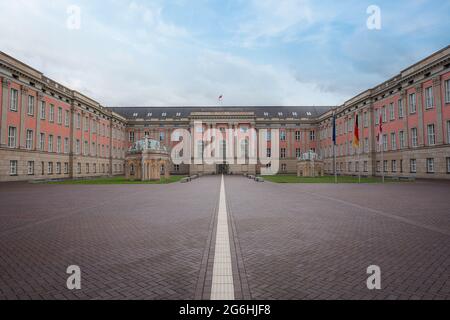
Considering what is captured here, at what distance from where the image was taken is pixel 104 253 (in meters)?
5.78

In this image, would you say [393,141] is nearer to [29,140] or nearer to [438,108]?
[438,108]

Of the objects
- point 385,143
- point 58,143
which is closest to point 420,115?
point 385,143

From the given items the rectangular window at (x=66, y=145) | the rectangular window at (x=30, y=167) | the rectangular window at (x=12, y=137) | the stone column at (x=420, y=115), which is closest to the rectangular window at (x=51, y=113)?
the rectangular window at (x=66, y=145)

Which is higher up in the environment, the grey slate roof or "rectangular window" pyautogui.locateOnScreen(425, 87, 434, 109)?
the grey slate roof

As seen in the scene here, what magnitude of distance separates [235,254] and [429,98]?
125ft

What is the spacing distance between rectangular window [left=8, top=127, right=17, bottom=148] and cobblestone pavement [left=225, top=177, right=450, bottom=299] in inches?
1327

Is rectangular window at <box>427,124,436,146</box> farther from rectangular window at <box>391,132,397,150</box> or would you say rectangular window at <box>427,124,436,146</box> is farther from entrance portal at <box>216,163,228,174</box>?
entrance portal at <box>216,163,228,174</box>

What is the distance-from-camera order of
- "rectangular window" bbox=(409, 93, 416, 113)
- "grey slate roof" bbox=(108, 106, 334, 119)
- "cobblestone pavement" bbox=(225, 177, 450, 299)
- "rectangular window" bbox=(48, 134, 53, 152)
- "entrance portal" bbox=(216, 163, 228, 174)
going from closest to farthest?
"cobblestone pavement" bbox=(225, 177, 450, 299) → "rectangular window" bbox=(409, 93, 416, 113) → "rectangular window" bbox=(48, 134, 53, 152) → "entrance portal" bbox=(216, 163, 228, 174) → "grey slate roof" bbox=(108, 106, 334, 119)

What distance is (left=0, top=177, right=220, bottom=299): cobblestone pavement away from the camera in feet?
13.3

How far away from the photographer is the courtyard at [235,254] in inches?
158

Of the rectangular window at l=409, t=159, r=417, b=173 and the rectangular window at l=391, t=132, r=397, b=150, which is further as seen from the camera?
the rectangular window at l=391, t=132, r=397, b=150

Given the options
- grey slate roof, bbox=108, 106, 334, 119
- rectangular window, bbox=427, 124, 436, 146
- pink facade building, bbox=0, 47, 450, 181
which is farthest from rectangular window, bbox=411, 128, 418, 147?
grey slate roof, bbox=108, 106, 334, 119

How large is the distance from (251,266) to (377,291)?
2071 millimetres
